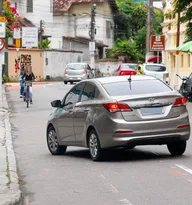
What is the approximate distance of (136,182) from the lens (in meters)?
11.4

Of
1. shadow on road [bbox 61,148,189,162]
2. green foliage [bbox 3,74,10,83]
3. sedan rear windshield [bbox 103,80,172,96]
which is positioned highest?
sedan rear windshield [bbox 103,80,172,96]

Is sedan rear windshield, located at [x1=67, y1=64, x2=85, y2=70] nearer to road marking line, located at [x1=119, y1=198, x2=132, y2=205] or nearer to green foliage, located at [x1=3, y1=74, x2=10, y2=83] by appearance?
green foliage, located at [x1=3, y1=74, x2=10, y2=83]

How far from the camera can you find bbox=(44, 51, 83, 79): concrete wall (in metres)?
63.7

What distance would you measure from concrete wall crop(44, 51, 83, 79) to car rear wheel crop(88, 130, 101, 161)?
48.7 m

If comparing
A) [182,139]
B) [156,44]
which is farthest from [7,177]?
[156,44]

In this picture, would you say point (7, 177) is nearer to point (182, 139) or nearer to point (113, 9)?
point (182, 139)

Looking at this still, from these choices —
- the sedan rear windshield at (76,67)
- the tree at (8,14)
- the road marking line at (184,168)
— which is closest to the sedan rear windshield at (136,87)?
the road marking line at (184,168)

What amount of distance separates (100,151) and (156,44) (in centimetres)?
3391

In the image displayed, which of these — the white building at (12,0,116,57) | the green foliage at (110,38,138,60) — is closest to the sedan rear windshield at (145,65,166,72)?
the green foliage at (110,38,138,60)

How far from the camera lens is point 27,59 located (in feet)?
199

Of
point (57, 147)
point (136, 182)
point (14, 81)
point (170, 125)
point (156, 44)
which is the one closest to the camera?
point (136, 182)

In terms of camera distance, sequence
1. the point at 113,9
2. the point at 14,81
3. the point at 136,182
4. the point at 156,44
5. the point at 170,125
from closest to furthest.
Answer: the point at 136,182, the point at 170,125, the point at 156,44, the point at 14,81, the point at 113,9

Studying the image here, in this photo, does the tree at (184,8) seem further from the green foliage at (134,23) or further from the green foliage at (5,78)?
the green foliage at (134,23)

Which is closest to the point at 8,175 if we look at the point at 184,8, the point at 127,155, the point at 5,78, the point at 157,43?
the point at 127,155
